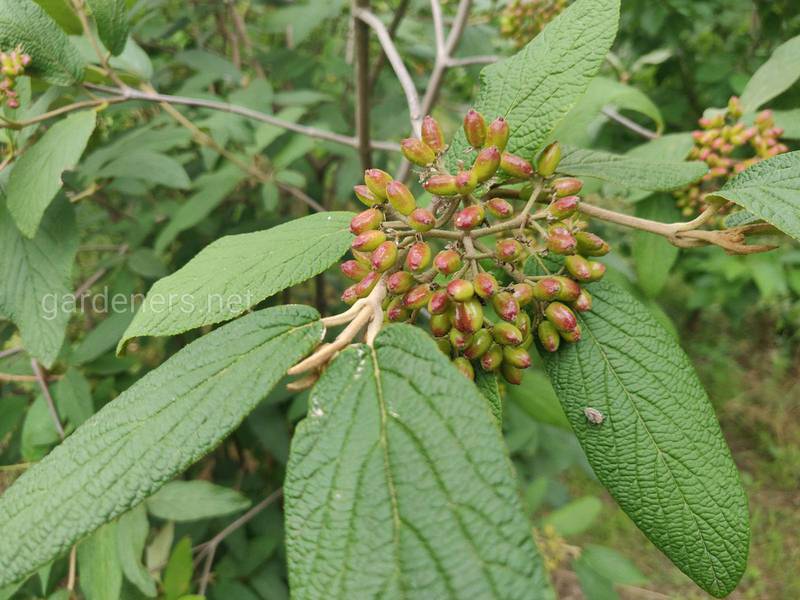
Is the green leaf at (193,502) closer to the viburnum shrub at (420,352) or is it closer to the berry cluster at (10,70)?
the viburnum shrub at (420,352)

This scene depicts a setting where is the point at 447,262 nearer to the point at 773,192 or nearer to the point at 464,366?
the point at 464,366

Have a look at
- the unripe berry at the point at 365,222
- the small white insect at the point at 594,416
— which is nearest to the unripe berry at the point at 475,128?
the unripe berry at the point at 365,222

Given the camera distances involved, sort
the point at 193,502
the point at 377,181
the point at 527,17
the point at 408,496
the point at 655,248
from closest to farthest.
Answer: the point at 408,496 → the point at 377,181 → the point at 655,248 → the point at 193,502 → the point at 527,17

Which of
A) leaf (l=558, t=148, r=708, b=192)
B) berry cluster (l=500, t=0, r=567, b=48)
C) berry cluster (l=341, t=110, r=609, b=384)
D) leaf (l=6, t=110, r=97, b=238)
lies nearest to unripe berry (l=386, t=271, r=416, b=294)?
berry cluster (l=341, t=110, r=609, b=384)

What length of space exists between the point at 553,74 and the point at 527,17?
1553 millimetres

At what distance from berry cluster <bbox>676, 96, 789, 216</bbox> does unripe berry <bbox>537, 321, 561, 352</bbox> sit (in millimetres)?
728

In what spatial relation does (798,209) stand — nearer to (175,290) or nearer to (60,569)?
(175,290)

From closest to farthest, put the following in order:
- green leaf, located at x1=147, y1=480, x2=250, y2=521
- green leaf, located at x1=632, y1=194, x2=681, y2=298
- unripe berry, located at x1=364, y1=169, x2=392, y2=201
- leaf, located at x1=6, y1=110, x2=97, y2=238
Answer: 1. unripe berry, located at x1=364, y1=169, x2=392, y2=201
2. leaf, located at x1=6, y1=110, x2=97, y2=238
3. green leaf, located at x1=632, y1=194, x2=681, y2=298
4. green leaf, located at x1=147, y1=480, x2=250, y2=521

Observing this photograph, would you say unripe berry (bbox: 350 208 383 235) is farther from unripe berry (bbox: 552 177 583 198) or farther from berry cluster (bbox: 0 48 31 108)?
berry cluster (bbox: 0 48 31 108)

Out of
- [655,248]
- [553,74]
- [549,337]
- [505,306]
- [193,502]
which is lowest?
[193,502]

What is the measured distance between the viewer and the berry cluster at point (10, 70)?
1255 millimetres

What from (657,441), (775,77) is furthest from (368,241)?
(775,77)

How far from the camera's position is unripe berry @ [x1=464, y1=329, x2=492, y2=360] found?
82 cm

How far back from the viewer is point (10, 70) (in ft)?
4.13
